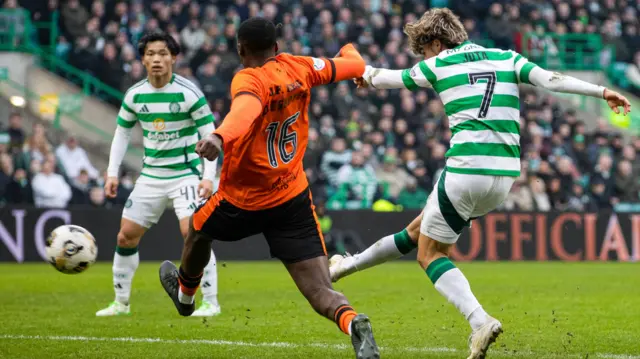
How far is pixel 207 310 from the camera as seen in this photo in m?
10.6

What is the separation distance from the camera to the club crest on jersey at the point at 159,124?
34.2 ft

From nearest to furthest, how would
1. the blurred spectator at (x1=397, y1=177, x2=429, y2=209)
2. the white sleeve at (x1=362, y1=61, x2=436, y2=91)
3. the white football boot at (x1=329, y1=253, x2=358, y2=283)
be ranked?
the white sleeve at (x1=362, y1=61, x2=436, y2=91) → the white football boot at (x1=329, y1=253, x2=358, y2=283) → the blurred spectator at (x1=397, y1=177, x2=429, y2=209)

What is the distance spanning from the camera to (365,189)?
2078cm

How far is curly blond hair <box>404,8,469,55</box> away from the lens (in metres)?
7.66

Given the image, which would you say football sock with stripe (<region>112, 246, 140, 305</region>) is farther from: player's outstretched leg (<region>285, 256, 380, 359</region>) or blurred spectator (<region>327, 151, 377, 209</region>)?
blurred spectator (<region>327, 151, 377, 209</region>)

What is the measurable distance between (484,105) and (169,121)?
402 cm

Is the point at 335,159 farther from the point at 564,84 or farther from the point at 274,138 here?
the point at 274,138

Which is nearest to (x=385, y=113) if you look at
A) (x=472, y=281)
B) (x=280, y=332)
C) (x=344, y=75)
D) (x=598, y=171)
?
(x=598, y=171)

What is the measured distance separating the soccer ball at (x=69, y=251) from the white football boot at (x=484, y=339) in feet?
12.4

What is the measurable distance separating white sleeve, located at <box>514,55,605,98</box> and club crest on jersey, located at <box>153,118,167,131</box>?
4190mm

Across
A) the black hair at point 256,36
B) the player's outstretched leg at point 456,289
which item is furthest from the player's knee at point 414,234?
the black hair at point 256,36

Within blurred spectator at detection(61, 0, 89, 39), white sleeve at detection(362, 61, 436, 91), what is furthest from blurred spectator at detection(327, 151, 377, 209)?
white sleeve at detection(362, 61, 436, 91)

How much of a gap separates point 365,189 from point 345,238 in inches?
50.1

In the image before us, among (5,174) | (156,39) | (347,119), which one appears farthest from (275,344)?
(347,119)
